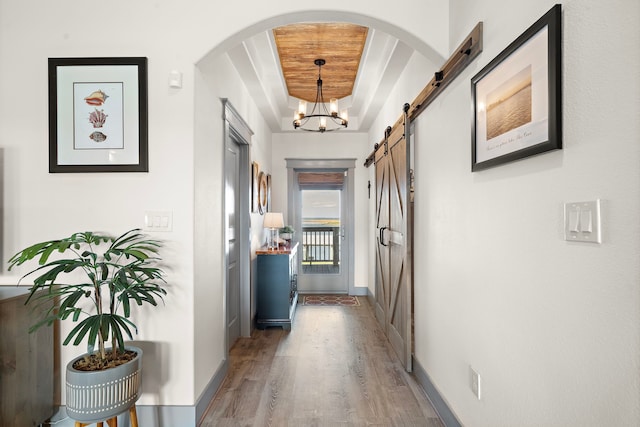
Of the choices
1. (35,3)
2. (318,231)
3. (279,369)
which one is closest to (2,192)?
(35,3)

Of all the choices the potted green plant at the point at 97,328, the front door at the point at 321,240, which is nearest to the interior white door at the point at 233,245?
the potted green plant at the point at 97,328

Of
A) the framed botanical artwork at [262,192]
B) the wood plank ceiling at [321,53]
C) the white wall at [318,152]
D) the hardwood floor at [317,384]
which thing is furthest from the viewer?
the white wall at [318,152]

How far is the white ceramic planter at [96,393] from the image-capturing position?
68.0 inches

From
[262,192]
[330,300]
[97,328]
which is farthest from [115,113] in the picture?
[330,300]

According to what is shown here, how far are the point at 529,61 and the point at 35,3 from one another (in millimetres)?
2699

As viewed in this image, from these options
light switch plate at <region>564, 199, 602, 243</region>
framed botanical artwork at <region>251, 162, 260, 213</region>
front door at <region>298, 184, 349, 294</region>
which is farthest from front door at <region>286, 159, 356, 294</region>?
light switch plate at <region>564, 199, 602, 243</region>

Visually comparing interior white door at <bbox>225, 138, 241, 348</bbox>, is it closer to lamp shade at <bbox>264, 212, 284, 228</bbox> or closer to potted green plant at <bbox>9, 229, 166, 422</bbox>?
lamp shade at <bbox>264, 212, 284, 228</bbox>

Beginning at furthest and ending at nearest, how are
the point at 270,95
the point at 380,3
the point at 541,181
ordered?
1. the point at 270,95
2. the point at 380,3
3. the point at 541,181

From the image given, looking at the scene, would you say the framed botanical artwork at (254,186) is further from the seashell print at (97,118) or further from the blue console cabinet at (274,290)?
the seashell print at (97,118)

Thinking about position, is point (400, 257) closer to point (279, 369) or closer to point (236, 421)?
point (279, 369)

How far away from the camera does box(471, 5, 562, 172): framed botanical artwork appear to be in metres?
1.17

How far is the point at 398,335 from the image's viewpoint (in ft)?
11.1

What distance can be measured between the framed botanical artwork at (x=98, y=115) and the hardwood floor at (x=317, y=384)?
167 centimetres

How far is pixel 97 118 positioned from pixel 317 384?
7.57 feet
